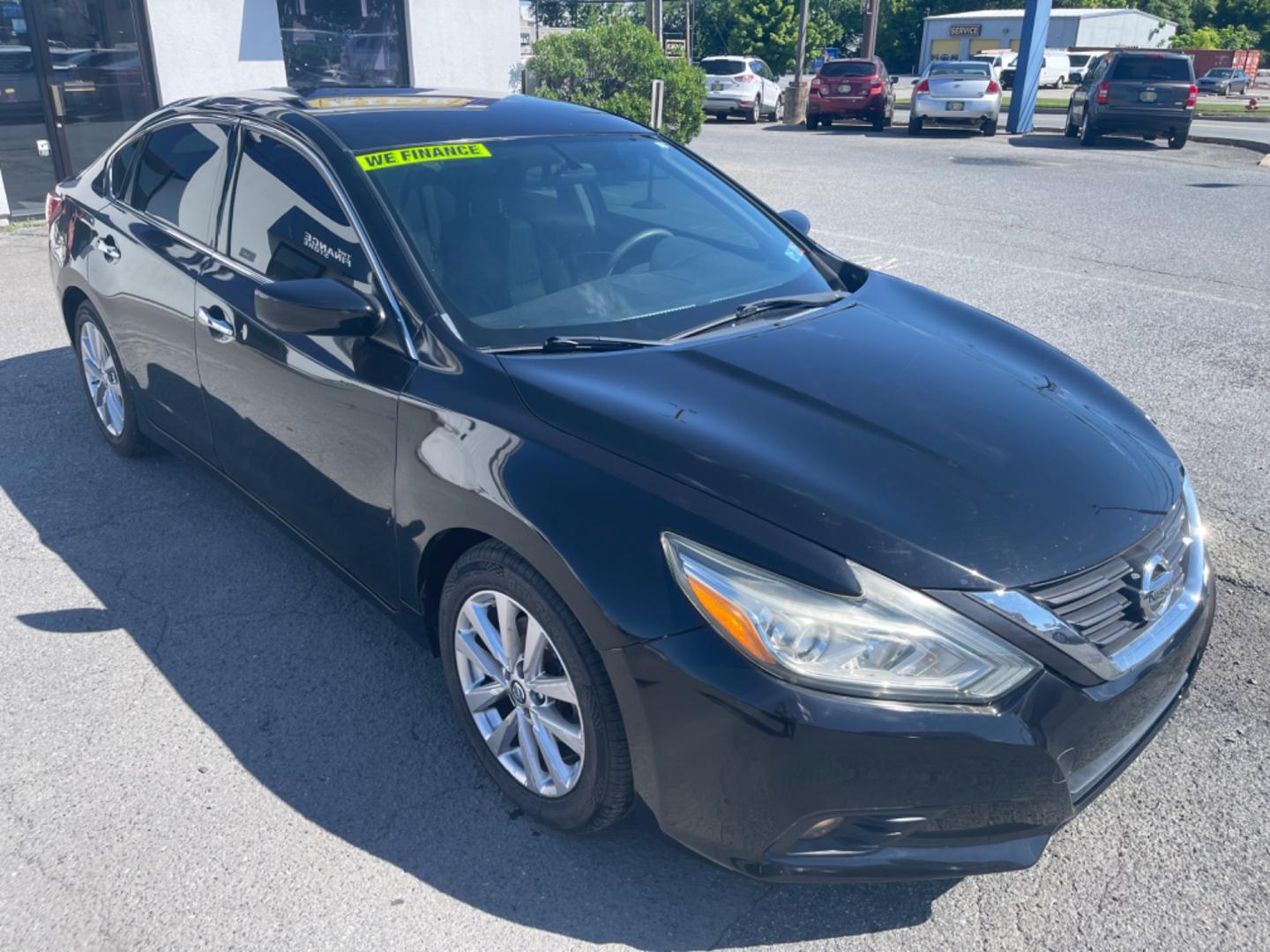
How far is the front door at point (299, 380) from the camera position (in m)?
2.98

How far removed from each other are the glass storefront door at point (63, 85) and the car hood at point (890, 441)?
10409mm

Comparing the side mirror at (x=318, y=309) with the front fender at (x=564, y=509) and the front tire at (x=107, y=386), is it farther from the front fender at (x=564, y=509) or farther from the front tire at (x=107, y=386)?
the front tire at (x=107, y=386)

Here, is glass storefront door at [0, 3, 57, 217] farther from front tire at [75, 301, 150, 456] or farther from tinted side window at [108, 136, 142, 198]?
tinted side window at [108, 136, 142, 198]

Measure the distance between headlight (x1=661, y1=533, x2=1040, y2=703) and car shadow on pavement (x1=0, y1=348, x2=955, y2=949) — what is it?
1.81ft

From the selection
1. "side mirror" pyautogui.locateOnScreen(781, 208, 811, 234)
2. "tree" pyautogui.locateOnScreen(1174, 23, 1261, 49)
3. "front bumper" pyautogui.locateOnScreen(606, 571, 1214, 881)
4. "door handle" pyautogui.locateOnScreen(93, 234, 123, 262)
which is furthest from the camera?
"tree" pyautogui.locateOnScreen(1174, 23, 1261, 49)

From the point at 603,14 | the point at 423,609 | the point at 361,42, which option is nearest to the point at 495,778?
the point at 423,609

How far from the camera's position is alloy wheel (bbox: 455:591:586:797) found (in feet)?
8.32

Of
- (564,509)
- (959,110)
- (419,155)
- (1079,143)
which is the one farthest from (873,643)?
(959,110)

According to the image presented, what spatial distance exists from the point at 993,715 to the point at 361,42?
13.1 m

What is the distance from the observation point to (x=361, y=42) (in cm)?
1313

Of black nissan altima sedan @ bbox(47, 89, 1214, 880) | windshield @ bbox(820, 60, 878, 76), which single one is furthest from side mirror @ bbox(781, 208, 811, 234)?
windshield @ bbox(820, 60, 878, 76)

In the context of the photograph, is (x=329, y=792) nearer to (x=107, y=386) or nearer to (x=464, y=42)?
(x=107, y=386)

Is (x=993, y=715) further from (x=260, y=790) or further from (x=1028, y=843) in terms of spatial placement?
(x=260, y=790)

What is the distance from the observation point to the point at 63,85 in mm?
10867
